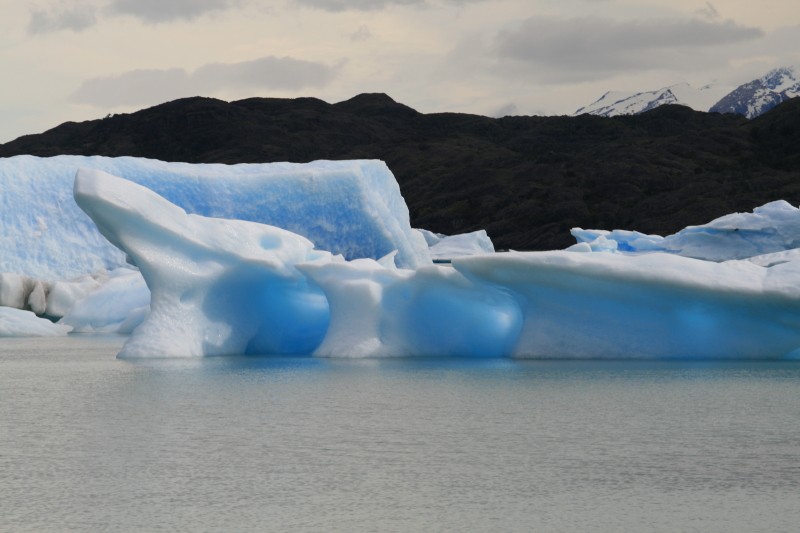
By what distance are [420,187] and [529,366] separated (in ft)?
197

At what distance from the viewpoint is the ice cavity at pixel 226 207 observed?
59.7 feet

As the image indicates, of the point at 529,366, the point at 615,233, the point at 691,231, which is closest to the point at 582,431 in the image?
the point at 529,366

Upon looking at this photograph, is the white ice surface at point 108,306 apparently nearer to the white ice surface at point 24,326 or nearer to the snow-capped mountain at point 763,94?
the white ice surface at point 24,326

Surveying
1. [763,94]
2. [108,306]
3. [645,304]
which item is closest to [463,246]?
[108,306]

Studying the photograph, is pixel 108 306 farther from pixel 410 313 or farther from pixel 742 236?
pixel 742 236

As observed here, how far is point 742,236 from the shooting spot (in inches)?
915

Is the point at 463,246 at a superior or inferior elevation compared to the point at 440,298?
superior

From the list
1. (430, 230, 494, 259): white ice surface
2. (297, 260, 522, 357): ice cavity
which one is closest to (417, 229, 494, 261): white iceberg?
(430, 230, 494, 259): white ice surface

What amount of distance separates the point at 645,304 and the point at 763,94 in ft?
450

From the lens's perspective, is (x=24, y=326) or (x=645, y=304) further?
(x=24, y=326)

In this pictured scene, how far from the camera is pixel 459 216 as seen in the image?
204 ft

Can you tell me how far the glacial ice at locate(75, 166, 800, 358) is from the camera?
8719 mm

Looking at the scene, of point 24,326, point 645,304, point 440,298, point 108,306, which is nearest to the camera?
point 645,304

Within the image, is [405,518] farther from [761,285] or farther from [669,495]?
[761,285]
